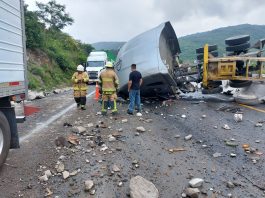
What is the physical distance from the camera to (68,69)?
30359 millimetres

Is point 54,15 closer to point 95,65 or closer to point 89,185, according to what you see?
point 95,65

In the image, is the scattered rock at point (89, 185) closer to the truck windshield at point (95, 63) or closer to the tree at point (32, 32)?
the tree at point (32, 32)

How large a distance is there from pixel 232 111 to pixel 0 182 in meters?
6.46

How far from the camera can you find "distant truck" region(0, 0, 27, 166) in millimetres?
4410

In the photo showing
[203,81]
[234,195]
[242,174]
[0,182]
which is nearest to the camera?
[234,195]

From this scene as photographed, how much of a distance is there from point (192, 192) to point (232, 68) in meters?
7.31

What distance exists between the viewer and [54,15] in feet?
123

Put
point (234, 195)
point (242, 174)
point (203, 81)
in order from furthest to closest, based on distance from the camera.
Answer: point (203, 81) < point (242, 174) < point (234, 195)

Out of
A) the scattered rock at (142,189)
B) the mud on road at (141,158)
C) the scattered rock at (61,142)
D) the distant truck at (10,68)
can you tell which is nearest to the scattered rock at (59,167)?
the mud on road at (141,158)

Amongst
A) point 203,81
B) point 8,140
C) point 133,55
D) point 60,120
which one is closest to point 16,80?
point 8,140

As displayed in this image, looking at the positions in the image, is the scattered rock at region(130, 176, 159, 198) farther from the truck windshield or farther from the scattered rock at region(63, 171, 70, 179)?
the truck windshield

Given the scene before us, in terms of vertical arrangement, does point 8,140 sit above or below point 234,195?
above

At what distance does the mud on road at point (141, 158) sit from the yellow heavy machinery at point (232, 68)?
2.57 m

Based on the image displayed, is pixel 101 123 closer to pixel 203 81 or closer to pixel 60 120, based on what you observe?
pixel 60 120
